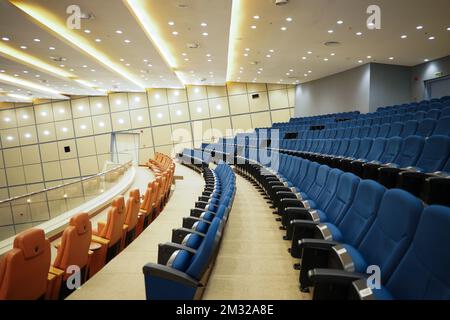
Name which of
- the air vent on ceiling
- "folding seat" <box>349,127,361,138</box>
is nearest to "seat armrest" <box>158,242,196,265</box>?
"folding seat" <box>349,127,361,138</box>

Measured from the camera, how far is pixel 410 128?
3703 mm

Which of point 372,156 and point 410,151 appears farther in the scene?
point 372,156

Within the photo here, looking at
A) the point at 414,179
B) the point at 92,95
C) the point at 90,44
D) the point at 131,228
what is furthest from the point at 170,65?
the point at 414,179

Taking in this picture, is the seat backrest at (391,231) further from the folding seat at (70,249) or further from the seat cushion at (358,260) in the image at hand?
the folding seat at (70,249)

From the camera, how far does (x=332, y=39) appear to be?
697 centimetres

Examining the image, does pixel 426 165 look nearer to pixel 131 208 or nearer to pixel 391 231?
pixel 391 231

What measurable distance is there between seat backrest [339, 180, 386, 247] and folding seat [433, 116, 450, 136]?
1979 mm

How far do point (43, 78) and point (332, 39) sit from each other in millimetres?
8529

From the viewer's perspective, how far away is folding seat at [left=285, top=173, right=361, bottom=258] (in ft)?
6.32

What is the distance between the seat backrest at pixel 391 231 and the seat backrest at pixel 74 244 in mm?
1711

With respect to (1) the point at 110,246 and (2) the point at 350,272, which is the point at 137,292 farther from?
(2) the point at 350,272

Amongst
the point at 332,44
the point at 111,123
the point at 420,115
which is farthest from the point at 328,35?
the point at 111,123

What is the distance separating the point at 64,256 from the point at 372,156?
3.35m
